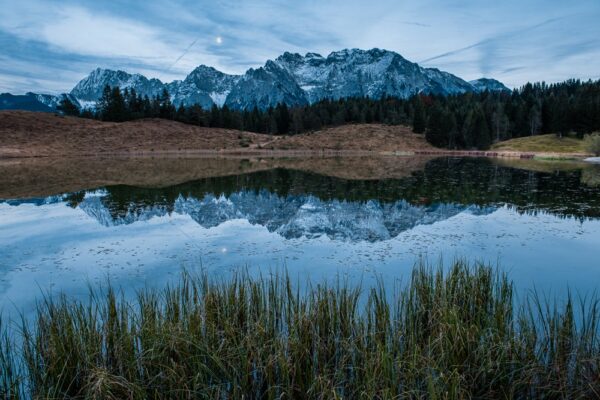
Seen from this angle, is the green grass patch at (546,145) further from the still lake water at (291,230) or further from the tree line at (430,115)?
the still lake water at (291,230)

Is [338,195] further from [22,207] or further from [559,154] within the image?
[559,154]

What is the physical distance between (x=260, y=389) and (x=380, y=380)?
2189 mm

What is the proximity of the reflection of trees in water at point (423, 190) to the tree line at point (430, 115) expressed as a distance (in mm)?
67726

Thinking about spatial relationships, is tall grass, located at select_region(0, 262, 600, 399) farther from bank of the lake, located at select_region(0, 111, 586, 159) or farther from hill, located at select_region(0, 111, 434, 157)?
hill, located at select_region(0, 111, 434, 157)

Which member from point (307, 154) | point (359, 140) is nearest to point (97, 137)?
point (307, 154)

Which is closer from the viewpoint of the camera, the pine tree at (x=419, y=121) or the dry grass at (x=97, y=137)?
the dry grass at (x=97, y=137)

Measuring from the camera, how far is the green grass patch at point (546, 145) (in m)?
97.6

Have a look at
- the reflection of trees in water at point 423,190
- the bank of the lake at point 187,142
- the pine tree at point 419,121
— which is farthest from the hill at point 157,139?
the reflection of trees in water at point 423,190

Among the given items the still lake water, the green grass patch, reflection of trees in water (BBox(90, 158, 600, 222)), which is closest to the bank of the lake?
the green grass patch

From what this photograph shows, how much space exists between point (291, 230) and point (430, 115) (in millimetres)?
107287

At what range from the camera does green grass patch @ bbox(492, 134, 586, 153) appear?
97.6 meters

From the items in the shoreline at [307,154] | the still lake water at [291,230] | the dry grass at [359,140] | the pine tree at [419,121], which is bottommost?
the still lake water at [291,230]

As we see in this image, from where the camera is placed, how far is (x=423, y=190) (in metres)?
36.7

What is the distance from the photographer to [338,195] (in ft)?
114
